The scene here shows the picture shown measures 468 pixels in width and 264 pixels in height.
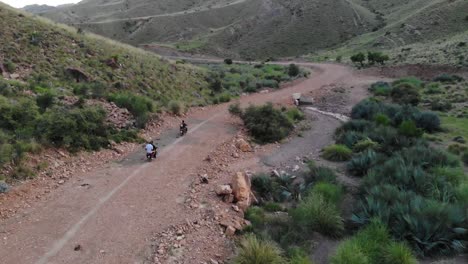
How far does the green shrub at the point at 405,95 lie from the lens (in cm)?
2675

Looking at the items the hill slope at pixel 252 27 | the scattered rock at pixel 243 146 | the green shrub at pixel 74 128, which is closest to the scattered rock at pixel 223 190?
the scattered rock at pixel 243 146

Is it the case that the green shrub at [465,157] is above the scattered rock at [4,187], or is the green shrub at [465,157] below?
below

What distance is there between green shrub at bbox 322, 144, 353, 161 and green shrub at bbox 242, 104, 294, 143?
3087 millimetres

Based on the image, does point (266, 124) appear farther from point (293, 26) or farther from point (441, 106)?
point (293, 26)

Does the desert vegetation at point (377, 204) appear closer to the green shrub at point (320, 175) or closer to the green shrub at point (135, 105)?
the green shrub at point (320, 175)

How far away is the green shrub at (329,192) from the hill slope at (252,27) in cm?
7054

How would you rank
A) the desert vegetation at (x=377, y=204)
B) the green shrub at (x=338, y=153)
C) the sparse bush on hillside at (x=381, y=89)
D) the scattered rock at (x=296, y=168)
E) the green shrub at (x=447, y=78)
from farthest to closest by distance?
the green shrub at (x=447, y=78)
the sparse bush on hillside at (x=381, y=89)
the green shrub at (x=338, y=153)
the scattered rock at (x=296, y=168)
the desert vegetation at (x=377, y=204)

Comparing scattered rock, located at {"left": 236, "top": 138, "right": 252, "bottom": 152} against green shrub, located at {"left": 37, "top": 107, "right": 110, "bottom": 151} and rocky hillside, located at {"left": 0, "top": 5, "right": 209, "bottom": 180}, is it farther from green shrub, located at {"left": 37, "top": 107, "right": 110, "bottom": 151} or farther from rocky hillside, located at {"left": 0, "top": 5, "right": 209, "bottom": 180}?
green shrub, located at {"left": 37, "top": 107, "right": 110, "bottom": 151}

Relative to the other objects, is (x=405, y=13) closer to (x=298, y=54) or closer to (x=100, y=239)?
(x=298, y=54)

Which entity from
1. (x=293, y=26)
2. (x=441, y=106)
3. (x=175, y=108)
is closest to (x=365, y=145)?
(x=175, y=108)

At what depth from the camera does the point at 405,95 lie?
90.7ft

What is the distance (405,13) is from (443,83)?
196 feet

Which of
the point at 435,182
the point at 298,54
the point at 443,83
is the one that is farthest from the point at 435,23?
the point at 435,182

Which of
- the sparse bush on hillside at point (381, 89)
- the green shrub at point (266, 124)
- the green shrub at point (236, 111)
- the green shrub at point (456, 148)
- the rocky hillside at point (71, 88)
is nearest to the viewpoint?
the rocky hillside at point (71, 88)
